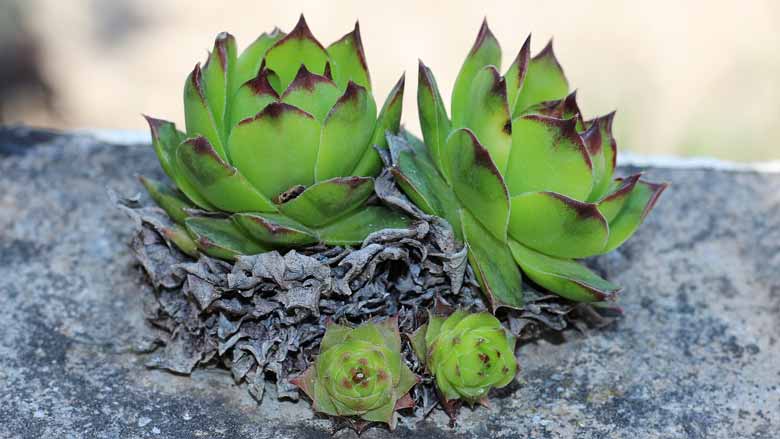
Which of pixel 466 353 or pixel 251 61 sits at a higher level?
pixel 251 61

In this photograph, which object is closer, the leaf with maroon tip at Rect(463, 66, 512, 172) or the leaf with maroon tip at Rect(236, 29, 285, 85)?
the leaf with maroon tip at Rect(463, 66, 512, 172)

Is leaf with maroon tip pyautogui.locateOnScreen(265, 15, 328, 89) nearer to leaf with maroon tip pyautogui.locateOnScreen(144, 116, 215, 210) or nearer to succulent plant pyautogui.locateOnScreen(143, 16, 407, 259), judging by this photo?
succulent plant pyautogui.locateOnScreen(143, 16, 407, 259)

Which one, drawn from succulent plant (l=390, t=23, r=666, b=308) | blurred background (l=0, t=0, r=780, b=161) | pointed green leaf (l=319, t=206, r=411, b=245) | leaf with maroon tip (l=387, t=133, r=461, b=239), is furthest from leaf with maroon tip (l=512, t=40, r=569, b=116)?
blurred background (l=0, t=0, r=780, b=161)

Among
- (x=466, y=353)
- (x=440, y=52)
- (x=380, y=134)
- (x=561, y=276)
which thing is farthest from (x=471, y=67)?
(x=440, y=52)

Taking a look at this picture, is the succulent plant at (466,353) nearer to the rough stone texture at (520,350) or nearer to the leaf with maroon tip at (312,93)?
the rough stone texture at (520,350)

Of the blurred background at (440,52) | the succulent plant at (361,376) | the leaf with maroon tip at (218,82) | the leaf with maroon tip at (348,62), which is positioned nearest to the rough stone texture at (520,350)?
the succulent plant at (361,376)

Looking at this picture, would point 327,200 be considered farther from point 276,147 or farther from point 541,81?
point 541,81
